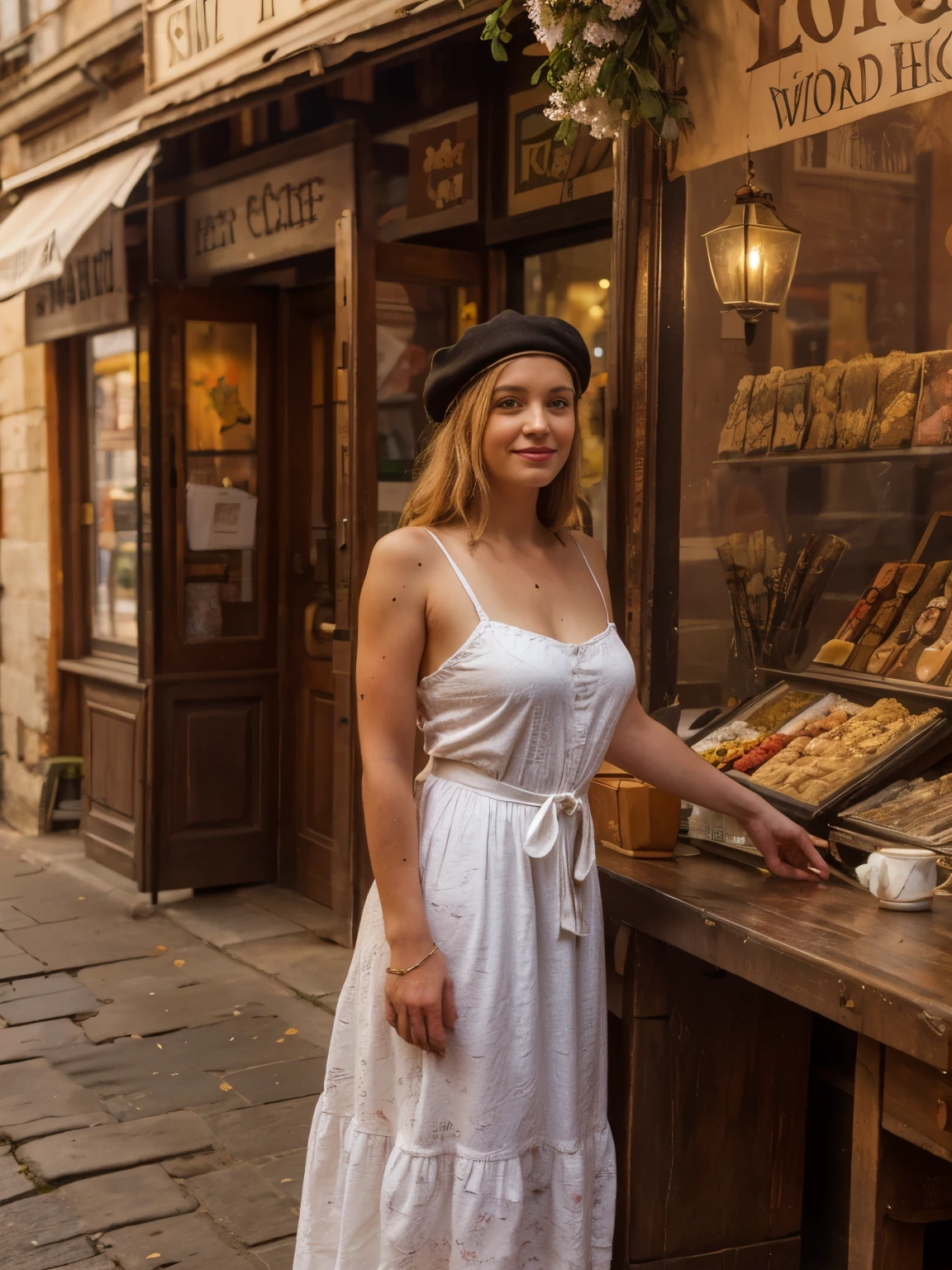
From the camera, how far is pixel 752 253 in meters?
3.69

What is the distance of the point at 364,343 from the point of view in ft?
16.5

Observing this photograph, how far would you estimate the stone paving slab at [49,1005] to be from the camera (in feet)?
16.8

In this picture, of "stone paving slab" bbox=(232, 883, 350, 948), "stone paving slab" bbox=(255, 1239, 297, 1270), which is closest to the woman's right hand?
"stone paving slab" bbox=(255, 1239, 297, 1270)

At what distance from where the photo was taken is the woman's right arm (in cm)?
240

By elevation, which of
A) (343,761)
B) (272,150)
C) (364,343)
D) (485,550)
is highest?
(272,150)

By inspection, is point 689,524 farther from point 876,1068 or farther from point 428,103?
point 428,103

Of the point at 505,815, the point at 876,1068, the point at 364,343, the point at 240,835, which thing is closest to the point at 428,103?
the point at 364,343

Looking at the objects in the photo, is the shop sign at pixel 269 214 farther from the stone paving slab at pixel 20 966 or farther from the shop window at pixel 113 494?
the stone paving slab at pixel 20 966

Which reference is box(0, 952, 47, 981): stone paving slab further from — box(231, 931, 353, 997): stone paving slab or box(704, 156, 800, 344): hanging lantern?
box(704, 156, 800, 344): hanging lantern

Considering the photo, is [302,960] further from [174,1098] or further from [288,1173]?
[288,1173]

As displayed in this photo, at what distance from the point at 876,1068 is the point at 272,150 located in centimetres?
468

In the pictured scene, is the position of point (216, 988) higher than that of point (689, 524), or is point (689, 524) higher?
point (689, 524)

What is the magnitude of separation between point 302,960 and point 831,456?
10.4 feet

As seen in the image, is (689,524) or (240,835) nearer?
(689,524)
